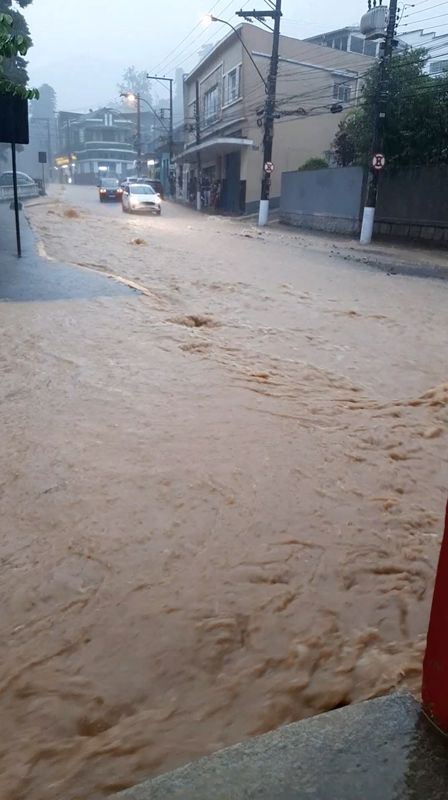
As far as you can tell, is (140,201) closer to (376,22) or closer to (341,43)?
(376,22)

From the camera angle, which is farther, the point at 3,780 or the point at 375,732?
the point at 3,780

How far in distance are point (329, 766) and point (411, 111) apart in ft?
71.9

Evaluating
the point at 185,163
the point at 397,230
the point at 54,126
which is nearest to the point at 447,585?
the point at 397,230

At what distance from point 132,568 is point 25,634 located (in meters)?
0.57

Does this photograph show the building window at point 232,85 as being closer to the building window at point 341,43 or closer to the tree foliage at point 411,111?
the building window at point 341,43

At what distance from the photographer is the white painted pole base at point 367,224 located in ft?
68.6

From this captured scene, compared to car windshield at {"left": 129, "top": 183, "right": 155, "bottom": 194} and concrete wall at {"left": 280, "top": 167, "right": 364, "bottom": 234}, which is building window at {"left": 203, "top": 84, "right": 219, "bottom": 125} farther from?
concrete wall at {"left": 280, "top": 167, "right": 364, "bottom": 234}

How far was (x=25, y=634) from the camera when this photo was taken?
2.56 meters

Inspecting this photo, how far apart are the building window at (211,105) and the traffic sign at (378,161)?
2377cm

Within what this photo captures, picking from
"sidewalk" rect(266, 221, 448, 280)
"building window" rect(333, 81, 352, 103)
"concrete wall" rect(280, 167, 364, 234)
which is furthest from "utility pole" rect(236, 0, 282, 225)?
"building window" rect(333, 81, 352, 103)

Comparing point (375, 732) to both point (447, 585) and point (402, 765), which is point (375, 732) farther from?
point (447, 585)

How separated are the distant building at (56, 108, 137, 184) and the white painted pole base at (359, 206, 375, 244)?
59.3 meters

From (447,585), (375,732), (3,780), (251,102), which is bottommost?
(3,780)

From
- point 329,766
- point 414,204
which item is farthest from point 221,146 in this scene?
point 329,766
